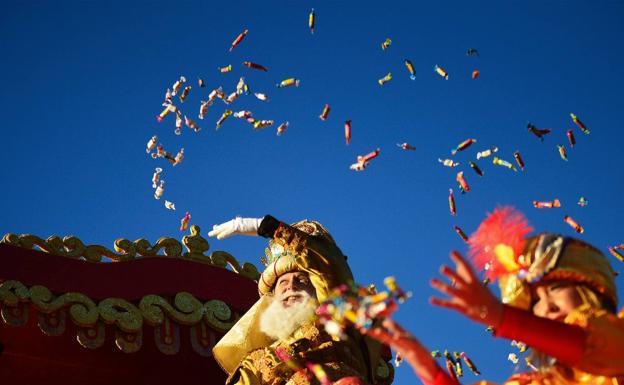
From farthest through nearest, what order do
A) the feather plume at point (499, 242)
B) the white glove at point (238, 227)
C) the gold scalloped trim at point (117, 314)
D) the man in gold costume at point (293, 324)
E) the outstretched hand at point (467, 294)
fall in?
1. the gold scalloped trim at point (117, 314)
2. the white glove at point (238, 227)
3. the man in gold costume at point (293, 324)
4. the feather plume at point (499, 242)
5. the outstretched hand at point (467, 294)

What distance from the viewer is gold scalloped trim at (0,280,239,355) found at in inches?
273

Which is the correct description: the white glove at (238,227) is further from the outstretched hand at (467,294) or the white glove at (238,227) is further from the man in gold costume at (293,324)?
the outstretched hand at (467,294)

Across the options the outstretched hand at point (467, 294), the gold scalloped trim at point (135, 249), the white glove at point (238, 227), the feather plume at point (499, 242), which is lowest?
the outstretched hand at point (467, 294)

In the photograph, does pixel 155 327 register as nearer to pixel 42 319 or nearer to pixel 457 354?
pixel 42 319

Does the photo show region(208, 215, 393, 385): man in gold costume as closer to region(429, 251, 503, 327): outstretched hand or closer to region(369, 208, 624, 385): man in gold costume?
region(369, 208, 624, 385): man in gold costume

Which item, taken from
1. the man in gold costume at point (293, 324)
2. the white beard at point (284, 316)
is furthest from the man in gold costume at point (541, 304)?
the white beard at point (284, 316)

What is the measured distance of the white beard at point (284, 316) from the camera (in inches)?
246

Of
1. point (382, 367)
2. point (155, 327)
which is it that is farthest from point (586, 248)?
point (155, 327)

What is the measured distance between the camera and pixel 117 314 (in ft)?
23.7

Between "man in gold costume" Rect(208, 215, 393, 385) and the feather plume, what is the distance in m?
1.82

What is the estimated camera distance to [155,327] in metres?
7.39

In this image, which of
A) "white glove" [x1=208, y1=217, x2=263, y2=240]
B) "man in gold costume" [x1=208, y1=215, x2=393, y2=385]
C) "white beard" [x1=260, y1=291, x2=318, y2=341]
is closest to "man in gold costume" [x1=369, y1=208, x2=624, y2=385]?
"man in gold costume" [x1=208, y1=215, x2=393, y2=385]

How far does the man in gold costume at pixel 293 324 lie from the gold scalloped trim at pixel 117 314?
0.89 metres

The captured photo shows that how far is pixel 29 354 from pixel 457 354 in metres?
3.28
